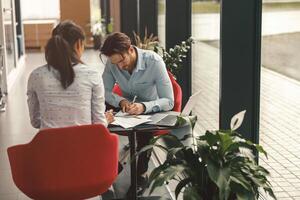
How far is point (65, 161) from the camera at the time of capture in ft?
10.1

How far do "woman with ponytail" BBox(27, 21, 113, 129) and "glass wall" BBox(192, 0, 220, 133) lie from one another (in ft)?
6.73

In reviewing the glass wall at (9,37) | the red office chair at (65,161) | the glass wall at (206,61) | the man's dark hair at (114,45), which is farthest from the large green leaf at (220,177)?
the glass wall at (9,37)

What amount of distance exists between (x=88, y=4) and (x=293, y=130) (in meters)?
11.0

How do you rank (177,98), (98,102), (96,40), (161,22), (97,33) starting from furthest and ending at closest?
(96,40)
(97,33)
(161,22)
(177,98)
(98,102)

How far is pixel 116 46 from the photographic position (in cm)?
398

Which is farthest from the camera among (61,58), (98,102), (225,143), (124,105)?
(124,105)

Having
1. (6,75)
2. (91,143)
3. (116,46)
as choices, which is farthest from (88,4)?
(91,143)

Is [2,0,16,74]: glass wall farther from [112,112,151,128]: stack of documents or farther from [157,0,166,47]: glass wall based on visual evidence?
[112,112,151,128]: stack of documents

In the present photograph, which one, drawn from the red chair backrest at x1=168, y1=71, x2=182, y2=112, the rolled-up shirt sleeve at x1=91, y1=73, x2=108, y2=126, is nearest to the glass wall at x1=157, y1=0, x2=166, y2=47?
the red chair backrest at x1=168, y1=71, x2=182, y2=112

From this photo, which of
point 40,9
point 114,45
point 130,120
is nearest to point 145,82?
point 114,45

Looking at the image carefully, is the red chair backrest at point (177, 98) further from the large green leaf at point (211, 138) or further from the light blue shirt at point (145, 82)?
the large green leaf at point (211, 138)

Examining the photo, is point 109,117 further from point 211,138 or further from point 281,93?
point 281,93

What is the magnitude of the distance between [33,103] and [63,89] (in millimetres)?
257

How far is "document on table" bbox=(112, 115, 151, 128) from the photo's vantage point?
365 centimetres
